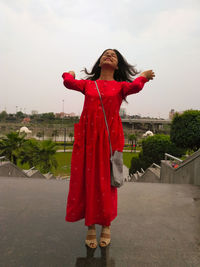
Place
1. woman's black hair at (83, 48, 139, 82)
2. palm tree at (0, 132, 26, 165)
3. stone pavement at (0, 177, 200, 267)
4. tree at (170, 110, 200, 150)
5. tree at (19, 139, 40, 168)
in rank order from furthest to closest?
tree at (19, 139, 40, 168) < palm tree at (0, 132, 26, 165) < tree at (170, 110, 200, 150) < woman's black hair at (83, 48, 139, 82) < stone pavement at (0, 177, 200, 267)

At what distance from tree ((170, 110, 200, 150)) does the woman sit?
44.8 feet

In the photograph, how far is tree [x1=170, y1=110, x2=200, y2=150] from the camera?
48.4ft

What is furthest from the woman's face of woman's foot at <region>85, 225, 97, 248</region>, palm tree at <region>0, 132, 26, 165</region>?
palm tree at <region>0, 132, 26, 165</region>

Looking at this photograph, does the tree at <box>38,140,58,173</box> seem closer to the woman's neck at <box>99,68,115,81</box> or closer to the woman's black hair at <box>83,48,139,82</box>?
the woman's black hair at <box>83,48,139,82</box>

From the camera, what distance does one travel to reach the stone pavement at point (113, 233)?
1.96 meters

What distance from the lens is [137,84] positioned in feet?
7.37

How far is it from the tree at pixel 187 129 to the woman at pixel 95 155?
44.8 ft

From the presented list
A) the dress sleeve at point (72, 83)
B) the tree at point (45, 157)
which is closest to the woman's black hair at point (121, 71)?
the dress sleeve at point (72, 83)

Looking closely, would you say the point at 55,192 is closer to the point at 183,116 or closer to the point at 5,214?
the point at 5,214

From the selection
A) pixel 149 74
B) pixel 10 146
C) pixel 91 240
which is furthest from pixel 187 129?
pixel 10 146

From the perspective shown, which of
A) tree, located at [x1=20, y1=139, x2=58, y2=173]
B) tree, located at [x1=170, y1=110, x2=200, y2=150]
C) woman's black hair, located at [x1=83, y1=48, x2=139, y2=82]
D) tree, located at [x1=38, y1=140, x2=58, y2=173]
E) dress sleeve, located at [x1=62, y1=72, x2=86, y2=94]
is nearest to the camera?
dress sleeve, located at [x1=62, y1=72, x2=86, y2=94]

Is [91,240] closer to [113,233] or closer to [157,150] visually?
[113,233]

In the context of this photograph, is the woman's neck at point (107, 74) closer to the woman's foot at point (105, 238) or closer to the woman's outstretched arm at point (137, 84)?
the woman's outstretched arm at point (137, 84)

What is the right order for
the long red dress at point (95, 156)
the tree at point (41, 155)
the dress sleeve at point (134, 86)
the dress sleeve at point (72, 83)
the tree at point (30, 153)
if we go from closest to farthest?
the long red dress at point (95, 156), the dress sleeve at point (134, 86), the dress sleeve at point (72, 83), the tree at point (30, 153), the tree at point (41, 155)
